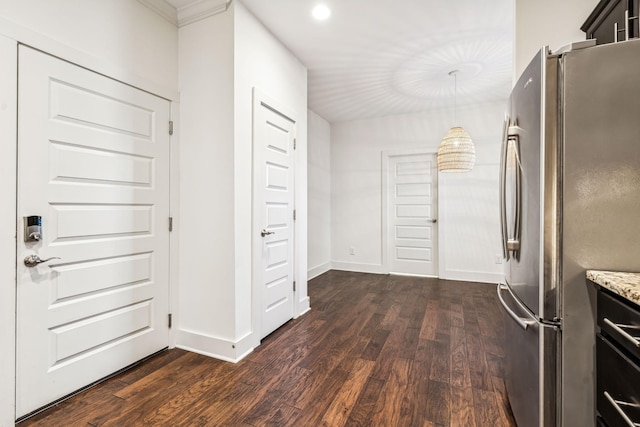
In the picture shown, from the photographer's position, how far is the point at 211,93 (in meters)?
2.32

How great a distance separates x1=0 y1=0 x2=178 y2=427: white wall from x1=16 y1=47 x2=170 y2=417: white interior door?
0.05 m

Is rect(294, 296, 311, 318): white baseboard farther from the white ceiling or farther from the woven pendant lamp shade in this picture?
the white ceiling

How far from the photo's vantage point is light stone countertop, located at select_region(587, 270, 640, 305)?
86 cm

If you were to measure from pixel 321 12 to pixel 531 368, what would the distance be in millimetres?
2765

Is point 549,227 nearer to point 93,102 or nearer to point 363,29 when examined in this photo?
point 363,29

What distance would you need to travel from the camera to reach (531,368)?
4.11ft

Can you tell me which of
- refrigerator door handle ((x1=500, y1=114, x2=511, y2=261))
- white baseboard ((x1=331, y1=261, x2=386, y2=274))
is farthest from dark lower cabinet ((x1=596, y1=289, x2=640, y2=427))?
white baseboard ((x1=331, y1=261, x2=386, y2=274))

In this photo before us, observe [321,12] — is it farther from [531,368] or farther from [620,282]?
[531,368]

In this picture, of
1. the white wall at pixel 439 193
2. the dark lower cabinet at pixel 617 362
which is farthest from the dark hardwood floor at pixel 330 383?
the white wall at pixel 439 193

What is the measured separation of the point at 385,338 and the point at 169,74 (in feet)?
9.49

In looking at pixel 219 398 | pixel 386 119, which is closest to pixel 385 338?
pixel 219 398

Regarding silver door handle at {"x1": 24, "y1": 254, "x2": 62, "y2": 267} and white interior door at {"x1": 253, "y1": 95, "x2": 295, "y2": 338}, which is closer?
silver door handle at {"x1": 24, "y1": 254, "x2": 62, "y2": 267}

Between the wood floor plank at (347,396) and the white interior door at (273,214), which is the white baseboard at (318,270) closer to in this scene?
the white interior door at (273,214)

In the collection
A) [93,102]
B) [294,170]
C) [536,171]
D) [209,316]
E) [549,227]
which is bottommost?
[209,316]
